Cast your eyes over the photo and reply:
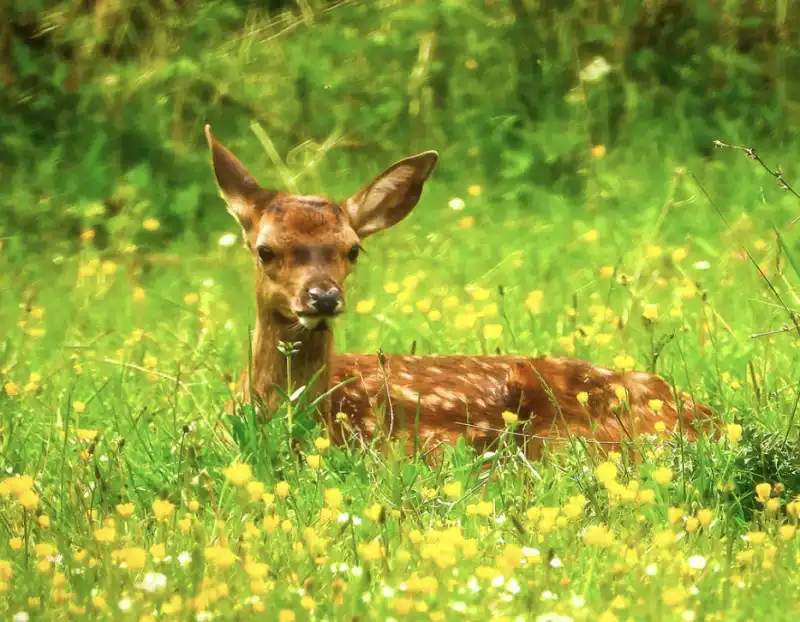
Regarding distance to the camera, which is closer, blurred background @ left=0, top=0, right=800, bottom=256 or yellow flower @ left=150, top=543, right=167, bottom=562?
yellow flower @ left=150, top=543, right=167, bottom=562

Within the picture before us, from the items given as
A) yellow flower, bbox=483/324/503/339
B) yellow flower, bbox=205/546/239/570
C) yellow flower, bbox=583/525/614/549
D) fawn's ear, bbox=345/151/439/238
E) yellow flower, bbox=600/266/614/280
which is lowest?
yellow flower, bbox=600/266/614/280

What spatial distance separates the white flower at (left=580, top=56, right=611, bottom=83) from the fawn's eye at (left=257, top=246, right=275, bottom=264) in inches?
184

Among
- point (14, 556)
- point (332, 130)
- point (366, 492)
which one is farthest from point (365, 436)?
point (332, 130)

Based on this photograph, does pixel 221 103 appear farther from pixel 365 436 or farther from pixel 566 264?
pixel 365 436

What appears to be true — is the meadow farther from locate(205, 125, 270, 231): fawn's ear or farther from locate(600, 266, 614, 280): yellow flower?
locate(205, 125, 270, 231): fawn's ear

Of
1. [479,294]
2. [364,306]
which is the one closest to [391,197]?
[364,306]

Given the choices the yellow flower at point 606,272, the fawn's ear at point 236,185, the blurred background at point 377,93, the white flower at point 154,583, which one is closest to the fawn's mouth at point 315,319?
the fawn's ear at point 236,185

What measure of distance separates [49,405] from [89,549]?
2061 mm

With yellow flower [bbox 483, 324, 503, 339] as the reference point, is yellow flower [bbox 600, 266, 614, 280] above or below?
below

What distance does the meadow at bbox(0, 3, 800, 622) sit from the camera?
12.1 feet

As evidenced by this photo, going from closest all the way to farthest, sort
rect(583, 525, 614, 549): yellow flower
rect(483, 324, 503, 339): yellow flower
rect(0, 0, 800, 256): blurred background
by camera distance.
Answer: rect(583, 525, 614, 549): yellow flower
rect(483, 324, 503, 339): yellow flower
rect(0, 0, 800, 256): blurred background

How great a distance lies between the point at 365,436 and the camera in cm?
553

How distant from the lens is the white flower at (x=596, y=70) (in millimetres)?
9836

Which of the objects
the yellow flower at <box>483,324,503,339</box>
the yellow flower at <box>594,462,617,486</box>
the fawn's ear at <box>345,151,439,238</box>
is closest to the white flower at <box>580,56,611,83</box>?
the yellow flower at <box>483,324,503,339</box>
